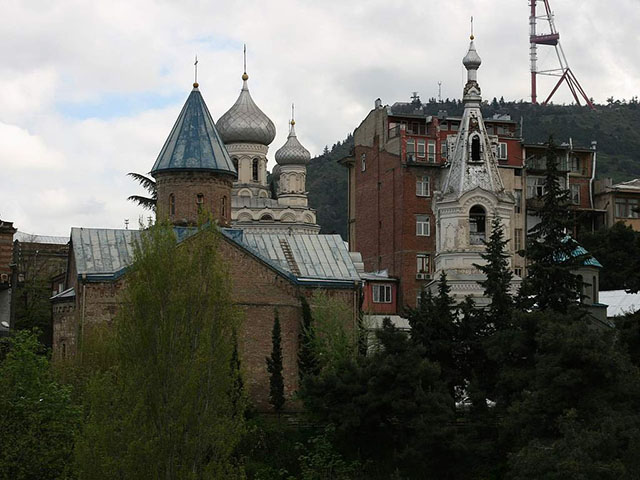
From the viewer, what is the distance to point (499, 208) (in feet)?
153

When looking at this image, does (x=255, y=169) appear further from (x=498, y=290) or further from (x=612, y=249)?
(x=498, y=290)

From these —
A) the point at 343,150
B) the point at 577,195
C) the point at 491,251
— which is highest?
the point at 343,150

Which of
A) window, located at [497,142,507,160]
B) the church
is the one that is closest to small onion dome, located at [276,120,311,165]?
window, located at [497,142,507,160]

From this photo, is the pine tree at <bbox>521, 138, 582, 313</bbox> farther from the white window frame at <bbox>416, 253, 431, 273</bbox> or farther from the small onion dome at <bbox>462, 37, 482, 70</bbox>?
the white window frame at <bbox>416, 253, 431, 273</bbox>

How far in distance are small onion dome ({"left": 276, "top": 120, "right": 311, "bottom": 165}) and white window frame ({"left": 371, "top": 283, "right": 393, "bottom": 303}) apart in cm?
2583

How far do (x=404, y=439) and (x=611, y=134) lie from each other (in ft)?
283

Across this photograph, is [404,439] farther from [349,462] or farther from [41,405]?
[41,405]

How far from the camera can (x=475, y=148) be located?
4697 centimetres

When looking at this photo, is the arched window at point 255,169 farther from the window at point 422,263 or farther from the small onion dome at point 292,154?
the window at point 422,263

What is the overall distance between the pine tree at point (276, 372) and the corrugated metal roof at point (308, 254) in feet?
7.28

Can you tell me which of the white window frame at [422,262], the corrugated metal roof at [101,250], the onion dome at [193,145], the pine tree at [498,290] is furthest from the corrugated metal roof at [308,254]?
the white window frame at [422,262]

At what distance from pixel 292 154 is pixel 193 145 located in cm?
A: 4266

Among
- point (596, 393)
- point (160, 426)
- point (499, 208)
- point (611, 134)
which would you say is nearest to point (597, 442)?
point (596, 393)

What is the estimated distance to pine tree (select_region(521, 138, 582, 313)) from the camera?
34938 millimetres
